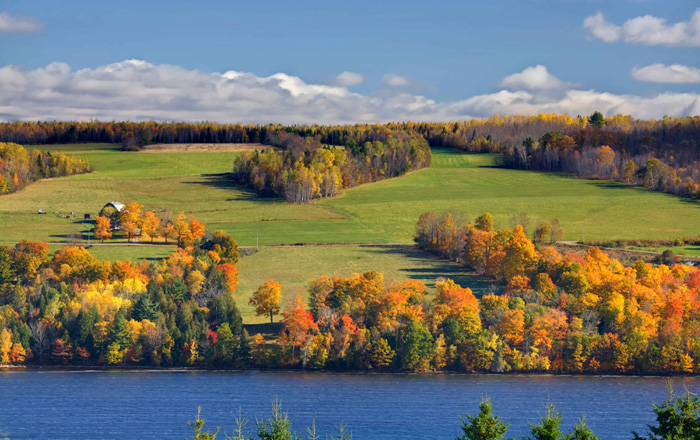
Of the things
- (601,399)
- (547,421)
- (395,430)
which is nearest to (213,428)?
(395,430)

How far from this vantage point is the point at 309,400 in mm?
93688

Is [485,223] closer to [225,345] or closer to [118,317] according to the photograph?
[225,345]

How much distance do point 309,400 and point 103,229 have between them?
83.2 metres

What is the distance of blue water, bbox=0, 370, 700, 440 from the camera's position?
85.6 m

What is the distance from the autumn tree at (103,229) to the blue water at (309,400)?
199ft

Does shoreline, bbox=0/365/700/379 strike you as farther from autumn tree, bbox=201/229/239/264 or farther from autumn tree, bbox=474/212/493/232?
autumn tree, bbox=474/212/493/232

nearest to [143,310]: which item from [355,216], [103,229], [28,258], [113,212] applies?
[28,258]

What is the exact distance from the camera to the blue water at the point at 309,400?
85625 mm

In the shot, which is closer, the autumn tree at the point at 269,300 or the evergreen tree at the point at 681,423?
the evergreen tree at the point at 681,423

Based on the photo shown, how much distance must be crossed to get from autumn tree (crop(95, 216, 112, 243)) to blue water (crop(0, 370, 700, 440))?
6059 cm

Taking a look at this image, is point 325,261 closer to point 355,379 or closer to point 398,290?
point 398,290

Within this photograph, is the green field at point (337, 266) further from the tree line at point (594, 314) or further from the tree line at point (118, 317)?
the tree line at point (118, 317)

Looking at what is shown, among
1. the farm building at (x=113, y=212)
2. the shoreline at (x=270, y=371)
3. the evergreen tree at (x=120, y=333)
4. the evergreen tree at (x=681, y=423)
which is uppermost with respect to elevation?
the evergreen tree at (x=681, y=423)

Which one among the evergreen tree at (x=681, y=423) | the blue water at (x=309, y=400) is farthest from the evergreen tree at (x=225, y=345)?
the evergreen tree at (x=681, y=423)
